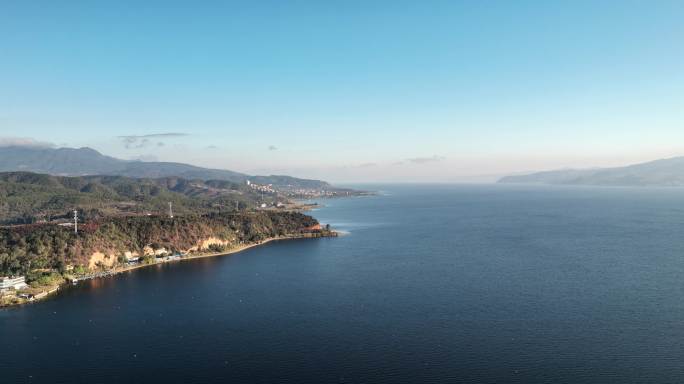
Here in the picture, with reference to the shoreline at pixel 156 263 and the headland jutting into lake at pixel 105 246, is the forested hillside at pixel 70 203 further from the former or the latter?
the shoreline at pixel 156 263

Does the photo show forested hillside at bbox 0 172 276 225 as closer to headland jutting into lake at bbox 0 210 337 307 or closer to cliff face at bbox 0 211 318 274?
cliff face at bbox 0 211 318 274

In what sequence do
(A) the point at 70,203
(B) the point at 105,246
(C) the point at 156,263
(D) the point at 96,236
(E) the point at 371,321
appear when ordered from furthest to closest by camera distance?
(A) the point at 70,203
(C) the point at 156,263
(D) the point at 96,236
(B) the point at 105,246
(E) the point at 371,321

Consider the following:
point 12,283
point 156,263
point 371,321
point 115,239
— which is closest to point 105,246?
point 115,239

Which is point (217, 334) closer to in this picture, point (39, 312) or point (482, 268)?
point (39, 312)

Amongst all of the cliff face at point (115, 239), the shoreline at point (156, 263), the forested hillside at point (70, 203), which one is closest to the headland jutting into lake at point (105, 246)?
the cliff face at point (115, 239)

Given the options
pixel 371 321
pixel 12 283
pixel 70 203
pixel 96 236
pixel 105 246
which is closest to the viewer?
pixel 371 321

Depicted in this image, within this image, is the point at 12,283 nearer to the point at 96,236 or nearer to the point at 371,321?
the point at 96,236
